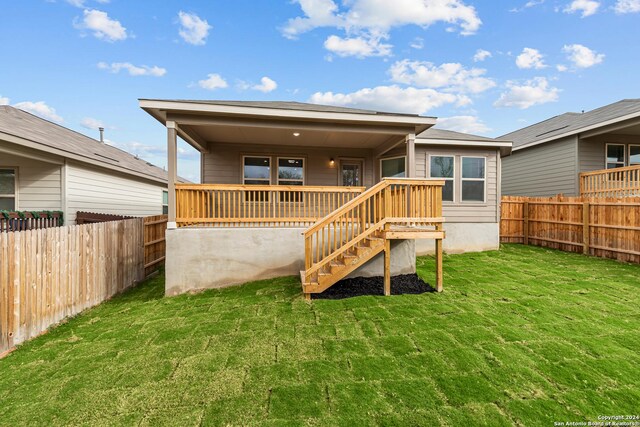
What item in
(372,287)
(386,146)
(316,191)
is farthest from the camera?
(386,146)

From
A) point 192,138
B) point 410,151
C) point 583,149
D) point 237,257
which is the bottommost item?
point 237,257

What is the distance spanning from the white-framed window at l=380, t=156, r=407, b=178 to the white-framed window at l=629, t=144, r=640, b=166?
9257 mm

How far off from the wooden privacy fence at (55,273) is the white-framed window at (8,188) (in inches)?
151

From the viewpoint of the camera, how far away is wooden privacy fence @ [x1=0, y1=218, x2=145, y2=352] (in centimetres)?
364

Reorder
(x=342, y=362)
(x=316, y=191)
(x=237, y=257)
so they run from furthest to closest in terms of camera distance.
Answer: (x=316, y=191), (x=237, y=257), (x=342, y=362)

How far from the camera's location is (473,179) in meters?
→ 8.84

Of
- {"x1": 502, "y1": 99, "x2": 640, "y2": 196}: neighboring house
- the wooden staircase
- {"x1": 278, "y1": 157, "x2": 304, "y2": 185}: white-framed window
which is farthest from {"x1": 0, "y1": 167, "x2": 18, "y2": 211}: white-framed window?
{"x1": 502, "y1": 99, "x2": 640, "y2": 196}: neighboring house

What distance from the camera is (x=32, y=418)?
2.37 metres

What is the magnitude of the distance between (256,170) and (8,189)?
21.3 feet

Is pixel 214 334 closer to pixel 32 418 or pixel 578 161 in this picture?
pixel 32 418

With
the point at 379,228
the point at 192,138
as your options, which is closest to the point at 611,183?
the point at 379,228

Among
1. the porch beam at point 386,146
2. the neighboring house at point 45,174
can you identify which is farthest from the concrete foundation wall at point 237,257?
the neighboring house at point 45,174

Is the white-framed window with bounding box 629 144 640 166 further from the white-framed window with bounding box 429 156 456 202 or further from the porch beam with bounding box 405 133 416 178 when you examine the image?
the porch beam with bounding box 405 133 416 178

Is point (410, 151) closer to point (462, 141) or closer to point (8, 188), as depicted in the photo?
point (462, 141)
